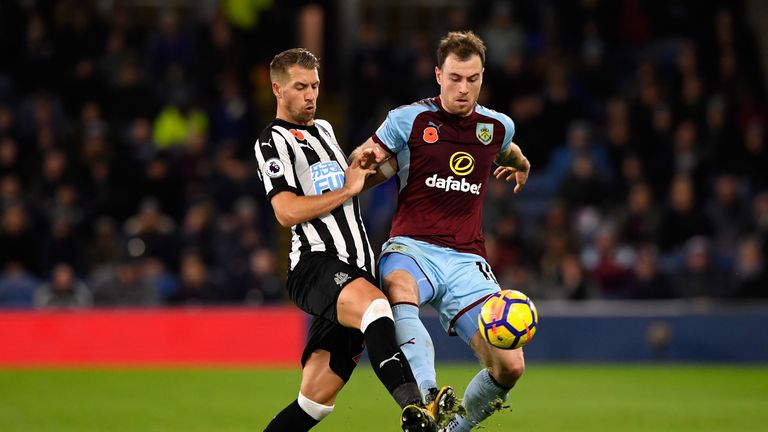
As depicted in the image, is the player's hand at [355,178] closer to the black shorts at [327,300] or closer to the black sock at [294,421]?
the black shorts at [327,300]

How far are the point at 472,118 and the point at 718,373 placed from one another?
297 inches

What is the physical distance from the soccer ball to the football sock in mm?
472

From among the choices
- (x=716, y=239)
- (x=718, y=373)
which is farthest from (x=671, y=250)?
(x=718, y=373)

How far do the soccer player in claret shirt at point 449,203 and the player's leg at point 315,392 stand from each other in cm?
51

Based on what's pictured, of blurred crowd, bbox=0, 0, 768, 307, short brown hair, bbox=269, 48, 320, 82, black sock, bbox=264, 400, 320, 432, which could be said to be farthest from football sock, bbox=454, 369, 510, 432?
blurred crowd, bbox=0, 0, 768, 307

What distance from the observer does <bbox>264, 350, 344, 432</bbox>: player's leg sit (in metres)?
6.68

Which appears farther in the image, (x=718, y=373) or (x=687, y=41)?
(x=687, y=41)

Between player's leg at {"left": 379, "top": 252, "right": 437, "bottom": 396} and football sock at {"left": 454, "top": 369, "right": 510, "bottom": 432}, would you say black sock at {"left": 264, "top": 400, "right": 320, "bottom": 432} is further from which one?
football sock at {"left": 454, "top": 369, "right": 510, "bottom": 432}

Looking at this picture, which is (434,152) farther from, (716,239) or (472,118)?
(716,239)

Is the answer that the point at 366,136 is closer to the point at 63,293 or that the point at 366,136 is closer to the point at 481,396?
the point at 63,293

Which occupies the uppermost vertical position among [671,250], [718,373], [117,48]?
[117,48]

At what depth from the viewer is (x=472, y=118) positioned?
22.8 feet

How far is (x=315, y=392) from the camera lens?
21.9 feet

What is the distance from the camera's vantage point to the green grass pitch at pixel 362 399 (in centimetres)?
943
